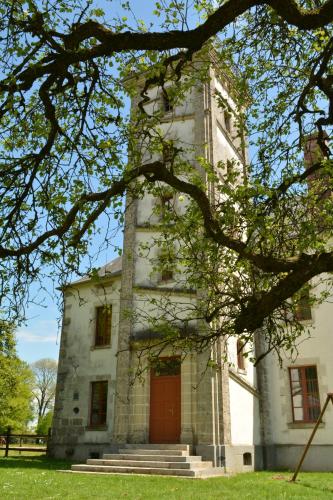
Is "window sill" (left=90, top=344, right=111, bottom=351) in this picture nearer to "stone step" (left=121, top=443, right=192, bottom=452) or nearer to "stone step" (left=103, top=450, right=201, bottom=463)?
"stone step" (left=121, top=443, right=192, bottom=452)

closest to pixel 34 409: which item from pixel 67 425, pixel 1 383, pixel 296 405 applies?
pixel 1 383

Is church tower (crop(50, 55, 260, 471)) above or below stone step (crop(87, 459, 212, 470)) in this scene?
above

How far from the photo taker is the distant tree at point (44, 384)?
5259cm

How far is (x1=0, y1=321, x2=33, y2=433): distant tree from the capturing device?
23.5 meters

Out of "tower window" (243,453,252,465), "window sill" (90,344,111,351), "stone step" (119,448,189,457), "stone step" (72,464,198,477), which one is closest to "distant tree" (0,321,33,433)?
"window sill" (90,344,111,351)

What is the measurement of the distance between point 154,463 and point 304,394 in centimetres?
698

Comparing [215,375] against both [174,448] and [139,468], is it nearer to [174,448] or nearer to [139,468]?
[174,448]

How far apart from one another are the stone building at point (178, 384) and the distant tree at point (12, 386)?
3.37 metres

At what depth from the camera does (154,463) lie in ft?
40.9

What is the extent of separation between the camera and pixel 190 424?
1401cm

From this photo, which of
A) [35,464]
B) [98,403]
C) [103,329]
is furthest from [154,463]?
[103,329]

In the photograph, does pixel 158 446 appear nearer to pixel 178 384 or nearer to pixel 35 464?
pixel 178 384

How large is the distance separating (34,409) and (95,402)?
39168 millimetres

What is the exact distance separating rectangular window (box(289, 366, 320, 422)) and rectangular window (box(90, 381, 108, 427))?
22.6ft
